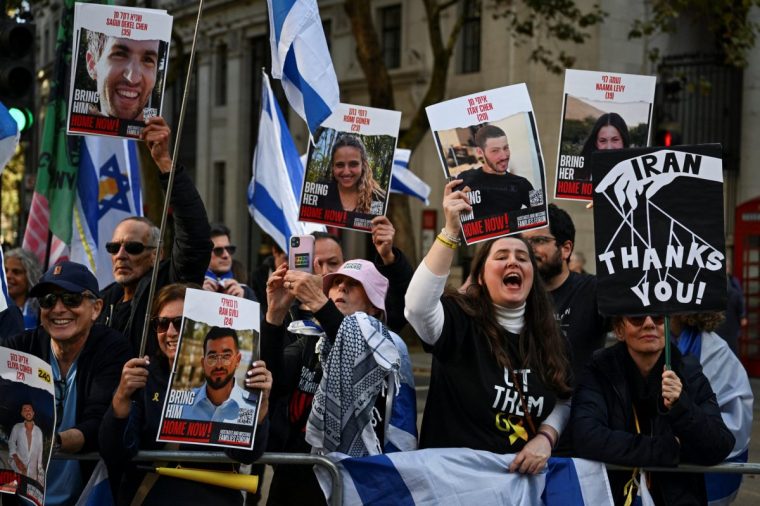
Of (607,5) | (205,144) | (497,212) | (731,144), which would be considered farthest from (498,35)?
(497,212)

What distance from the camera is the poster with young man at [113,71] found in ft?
17.1

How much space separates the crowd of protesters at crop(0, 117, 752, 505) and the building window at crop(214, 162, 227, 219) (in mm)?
32370

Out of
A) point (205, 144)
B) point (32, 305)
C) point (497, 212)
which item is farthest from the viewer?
point (205, 144)

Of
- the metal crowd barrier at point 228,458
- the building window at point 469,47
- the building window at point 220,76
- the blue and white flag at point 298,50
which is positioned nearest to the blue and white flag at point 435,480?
the metal crowd barrier at point 228,458

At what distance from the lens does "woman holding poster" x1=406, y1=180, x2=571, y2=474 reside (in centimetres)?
461

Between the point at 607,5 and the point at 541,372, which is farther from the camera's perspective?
the point at 607,5

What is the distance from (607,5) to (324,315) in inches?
812

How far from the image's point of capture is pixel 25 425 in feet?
13.7

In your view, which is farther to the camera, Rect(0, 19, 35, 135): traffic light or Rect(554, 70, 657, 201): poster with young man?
Rect(0, 19, 35, 135): traffic light

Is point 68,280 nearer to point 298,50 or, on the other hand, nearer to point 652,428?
point 298,50

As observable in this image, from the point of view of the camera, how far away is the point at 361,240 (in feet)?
98.9

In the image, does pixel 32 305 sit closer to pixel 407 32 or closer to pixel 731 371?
pixel 731 371

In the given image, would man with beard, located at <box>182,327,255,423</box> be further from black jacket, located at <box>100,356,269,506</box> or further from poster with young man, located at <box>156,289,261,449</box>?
black jacket, located at <box>100,356,269,506</box>

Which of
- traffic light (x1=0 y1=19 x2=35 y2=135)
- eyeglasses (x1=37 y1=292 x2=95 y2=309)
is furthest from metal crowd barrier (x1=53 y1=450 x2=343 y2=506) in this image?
traffic light (x1=0 y1=19 x2=35 y2=135)
